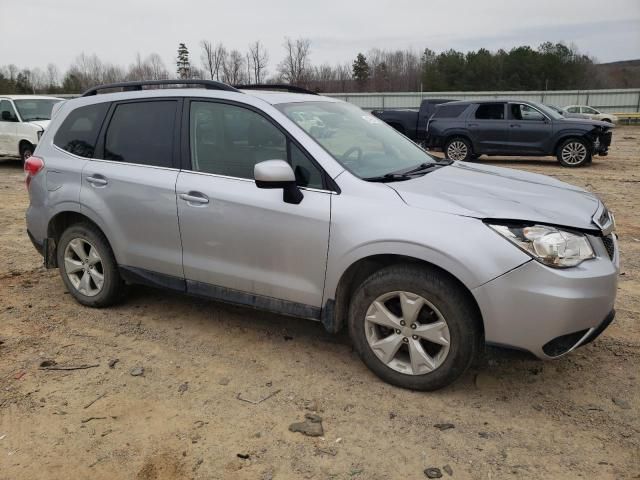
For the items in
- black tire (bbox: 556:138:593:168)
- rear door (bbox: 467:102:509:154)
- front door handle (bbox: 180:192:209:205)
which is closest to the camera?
front door handle (bbox: 180:192:209:205)

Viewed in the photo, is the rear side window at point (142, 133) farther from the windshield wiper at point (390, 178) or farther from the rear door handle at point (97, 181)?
the windshield wiper at point (390, 178)

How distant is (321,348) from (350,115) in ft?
5.90

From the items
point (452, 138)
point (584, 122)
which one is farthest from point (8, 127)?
point (584, 122)

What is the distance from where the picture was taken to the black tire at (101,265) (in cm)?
426

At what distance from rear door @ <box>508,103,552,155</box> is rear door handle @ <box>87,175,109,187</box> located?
12.4m

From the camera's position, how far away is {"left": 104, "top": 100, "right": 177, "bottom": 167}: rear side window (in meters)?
3.90

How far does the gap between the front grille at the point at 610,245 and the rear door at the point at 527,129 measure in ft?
38.6

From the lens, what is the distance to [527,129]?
14172 millimetres

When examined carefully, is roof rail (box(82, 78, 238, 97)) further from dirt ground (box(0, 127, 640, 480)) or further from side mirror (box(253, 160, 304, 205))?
dirt ground (box(0, 127, 640, 480))

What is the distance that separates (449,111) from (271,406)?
1346cm

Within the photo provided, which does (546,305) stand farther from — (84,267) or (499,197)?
(84,267)

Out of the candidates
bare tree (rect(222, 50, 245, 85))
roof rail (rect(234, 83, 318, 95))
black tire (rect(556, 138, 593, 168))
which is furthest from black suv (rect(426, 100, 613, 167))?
bare tree (rect(222, 50, 245, 85))

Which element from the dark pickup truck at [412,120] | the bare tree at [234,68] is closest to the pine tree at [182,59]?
the bare tree at [234,68]

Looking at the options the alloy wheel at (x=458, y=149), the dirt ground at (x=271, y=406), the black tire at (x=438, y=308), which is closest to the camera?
the dirt ground at (x=271, y=406)
